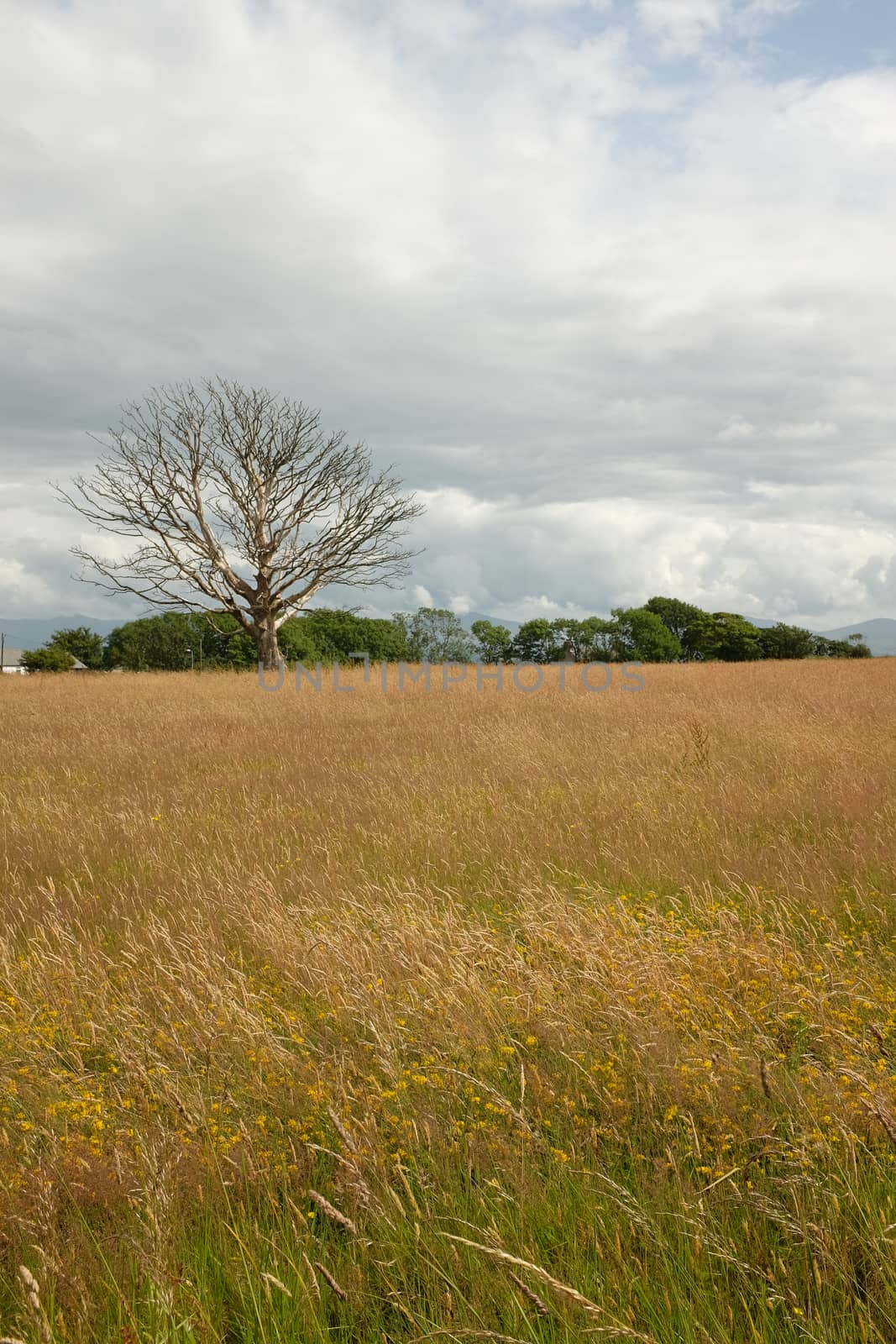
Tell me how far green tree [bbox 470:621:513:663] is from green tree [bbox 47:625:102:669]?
49663 millimetres

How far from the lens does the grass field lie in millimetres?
2180

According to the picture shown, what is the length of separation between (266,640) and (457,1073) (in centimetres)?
3004

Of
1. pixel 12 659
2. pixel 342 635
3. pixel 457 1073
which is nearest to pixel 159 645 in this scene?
pixel 342 635

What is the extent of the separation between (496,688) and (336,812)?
11.6 m

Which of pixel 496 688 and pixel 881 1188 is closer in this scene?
pixel 881 1188

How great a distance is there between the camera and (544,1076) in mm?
3254

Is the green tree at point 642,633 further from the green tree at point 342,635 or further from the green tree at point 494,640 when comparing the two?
the green tree at point 342,635

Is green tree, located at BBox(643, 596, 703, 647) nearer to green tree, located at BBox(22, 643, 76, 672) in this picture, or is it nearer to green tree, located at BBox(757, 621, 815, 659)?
green tree, located at BBox(757, 621, 815, 659)

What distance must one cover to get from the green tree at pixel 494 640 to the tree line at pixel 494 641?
0.42 feet

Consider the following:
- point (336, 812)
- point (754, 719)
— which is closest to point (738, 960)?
point (336, 812)

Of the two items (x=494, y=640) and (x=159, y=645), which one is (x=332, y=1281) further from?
(x=159, y=645)

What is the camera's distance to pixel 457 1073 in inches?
105

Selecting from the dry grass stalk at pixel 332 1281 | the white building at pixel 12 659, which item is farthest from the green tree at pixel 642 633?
the white building at pixel 12 659

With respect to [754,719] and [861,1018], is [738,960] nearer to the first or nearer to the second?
[861,1018]
